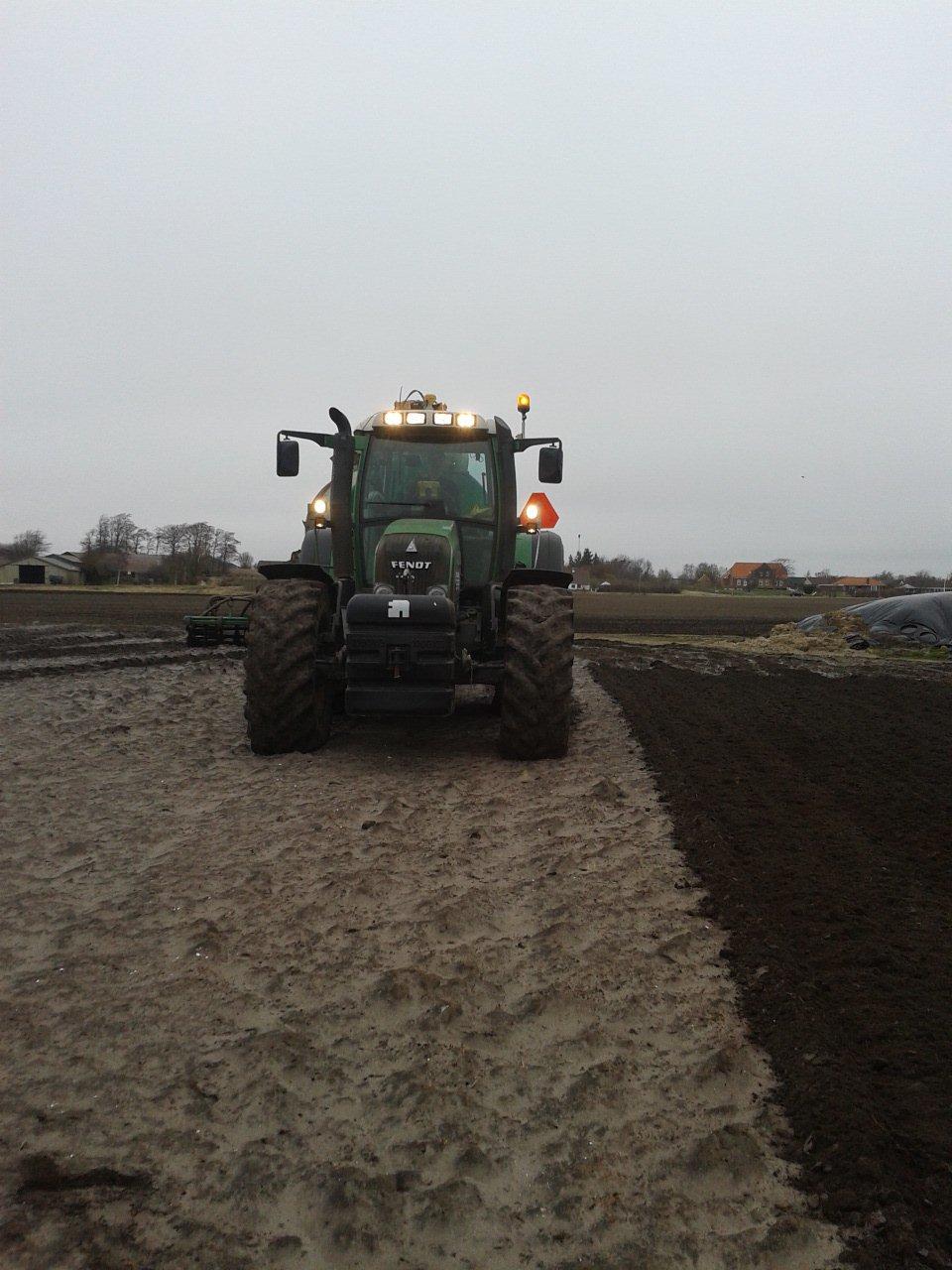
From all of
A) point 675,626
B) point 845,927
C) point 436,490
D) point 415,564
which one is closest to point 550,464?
point 436,490

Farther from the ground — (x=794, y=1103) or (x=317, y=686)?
(x=317, y=686)

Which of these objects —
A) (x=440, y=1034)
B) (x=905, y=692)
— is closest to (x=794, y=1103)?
(x=440, y=1034)

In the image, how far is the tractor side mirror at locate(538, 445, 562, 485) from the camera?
7.12 meters

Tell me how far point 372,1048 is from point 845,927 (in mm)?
1841

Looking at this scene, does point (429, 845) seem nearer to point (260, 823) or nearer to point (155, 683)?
point (260, 823)

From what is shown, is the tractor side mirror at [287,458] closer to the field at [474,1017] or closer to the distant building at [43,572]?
the field at [474,1017]

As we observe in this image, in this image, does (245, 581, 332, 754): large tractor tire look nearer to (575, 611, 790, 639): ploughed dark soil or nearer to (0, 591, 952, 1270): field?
(0, 591, 952, 1270): field

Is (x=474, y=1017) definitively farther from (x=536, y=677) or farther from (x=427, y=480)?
(x=427, y=480)

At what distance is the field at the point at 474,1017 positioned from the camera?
2.02 metres

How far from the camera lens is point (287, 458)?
22.5 feet

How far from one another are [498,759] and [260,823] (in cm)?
204

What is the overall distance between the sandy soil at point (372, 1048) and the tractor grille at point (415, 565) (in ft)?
6.11

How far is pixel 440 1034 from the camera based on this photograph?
273 cm

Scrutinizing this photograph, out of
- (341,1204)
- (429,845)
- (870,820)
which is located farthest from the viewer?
(870,820)
